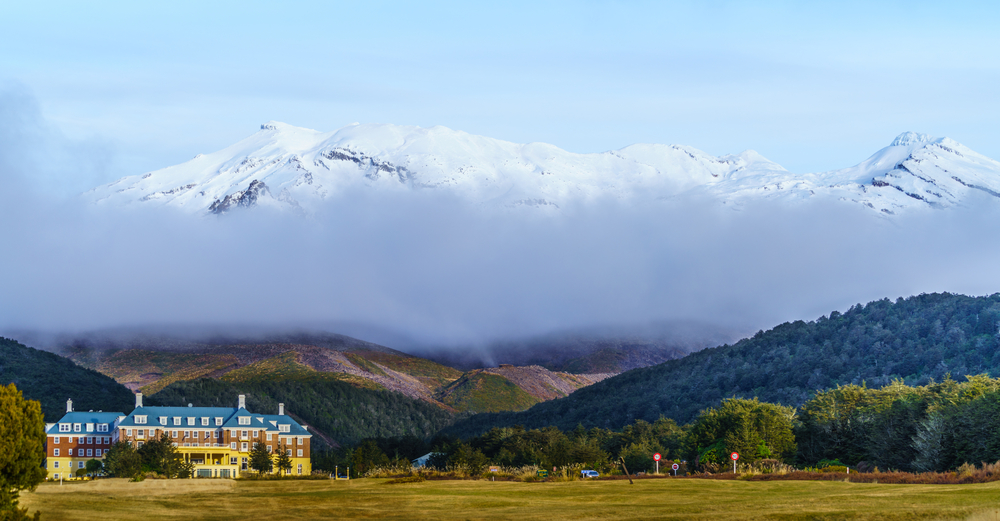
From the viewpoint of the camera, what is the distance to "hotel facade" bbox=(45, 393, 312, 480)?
15362 centimetres

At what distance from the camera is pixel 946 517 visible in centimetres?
4059

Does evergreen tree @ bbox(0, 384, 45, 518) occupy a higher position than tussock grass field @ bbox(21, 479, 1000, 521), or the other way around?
evergreen tree @ bbox(0, 384, 45, 518)

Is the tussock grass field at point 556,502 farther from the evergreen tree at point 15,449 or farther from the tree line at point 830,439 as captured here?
the tree line at point 830,439

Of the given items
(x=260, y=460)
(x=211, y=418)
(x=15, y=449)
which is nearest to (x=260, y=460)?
(x=260, y=460)

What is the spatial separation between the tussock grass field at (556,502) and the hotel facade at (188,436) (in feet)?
275

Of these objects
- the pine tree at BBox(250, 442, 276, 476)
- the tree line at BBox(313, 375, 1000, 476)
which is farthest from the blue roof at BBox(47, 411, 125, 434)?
the tree line at BBox(313, 375, 1000, 476)

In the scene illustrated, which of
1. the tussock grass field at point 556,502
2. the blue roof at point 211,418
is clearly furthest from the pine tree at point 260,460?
the tussock grass field at point 556,502

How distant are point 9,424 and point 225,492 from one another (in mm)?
30181

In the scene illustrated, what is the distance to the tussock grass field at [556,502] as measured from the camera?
44531mm

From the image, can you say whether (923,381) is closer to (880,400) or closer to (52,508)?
(880,400)

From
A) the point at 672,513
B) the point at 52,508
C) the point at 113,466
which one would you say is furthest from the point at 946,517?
the point at 113,466

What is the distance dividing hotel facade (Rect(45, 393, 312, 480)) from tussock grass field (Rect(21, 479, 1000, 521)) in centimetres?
8387

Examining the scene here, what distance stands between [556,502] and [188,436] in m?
116

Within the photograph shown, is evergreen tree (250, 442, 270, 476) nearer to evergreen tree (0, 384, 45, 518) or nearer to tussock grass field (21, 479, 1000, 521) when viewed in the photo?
tussock grass field (21, 479, 1000, 521)
